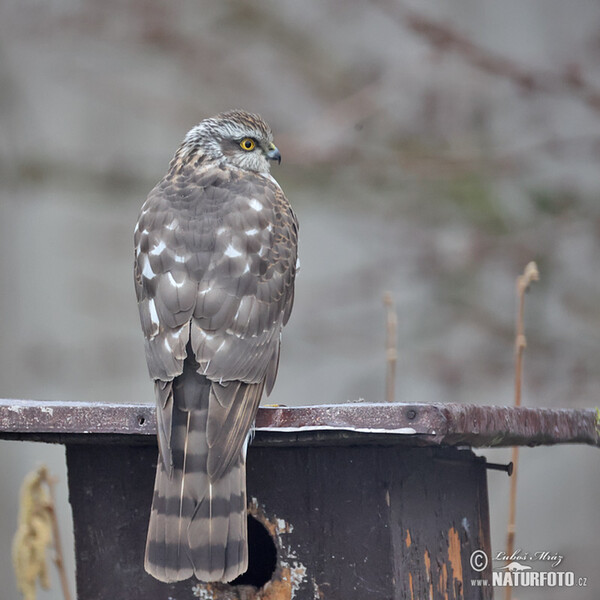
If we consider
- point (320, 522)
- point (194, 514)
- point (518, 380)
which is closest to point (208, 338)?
point (194, 514)

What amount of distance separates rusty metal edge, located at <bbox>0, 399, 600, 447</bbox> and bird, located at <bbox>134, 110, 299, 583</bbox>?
88 millimetres

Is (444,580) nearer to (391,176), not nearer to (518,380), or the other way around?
(518,380)

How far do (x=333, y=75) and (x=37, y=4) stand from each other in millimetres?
1976

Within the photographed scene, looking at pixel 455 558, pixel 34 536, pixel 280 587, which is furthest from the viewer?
pixel 34 536

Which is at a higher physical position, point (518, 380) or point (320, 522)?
point (518, 380)

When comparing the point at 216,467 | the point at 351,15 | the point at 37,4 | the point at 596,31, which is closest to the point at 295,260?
the point at 216,467

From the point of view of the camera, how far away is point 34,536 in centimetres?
301

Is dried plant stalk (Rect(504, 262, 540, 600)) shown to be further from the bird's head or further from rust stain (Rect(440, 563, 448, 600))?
the bird's head

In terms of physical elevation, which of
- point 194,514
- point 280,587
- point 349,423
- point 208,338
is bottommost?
point 280,587

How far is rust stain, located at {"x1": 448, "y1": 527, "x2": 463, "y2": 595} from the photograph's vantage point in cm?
286

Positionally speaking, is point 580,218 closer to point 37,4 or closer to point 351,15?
point 351,15

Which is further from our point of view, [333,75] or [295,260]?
[333,75]

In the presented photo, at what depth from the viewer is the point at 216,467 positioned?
250cm

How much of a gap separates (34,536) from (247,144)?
1.46 metres
